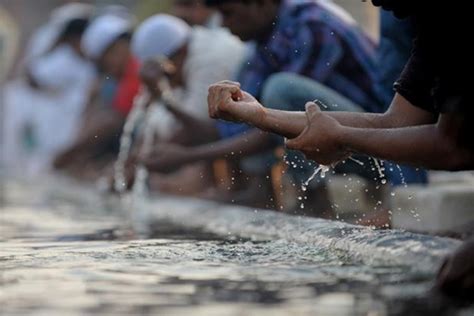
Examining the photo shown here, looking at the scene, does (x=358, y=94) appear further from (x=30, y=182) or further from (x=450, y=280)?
(x=30, y=182)

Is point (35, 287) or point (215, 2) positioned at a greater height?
point (215, 2)

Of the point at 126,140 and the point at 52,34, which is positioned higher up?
the point at 52,34

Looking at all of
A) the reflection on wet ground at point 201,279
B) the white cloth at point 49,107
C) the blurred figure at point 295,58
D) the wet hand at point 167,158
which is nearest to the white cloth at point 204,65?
the wet hand at point 167,158

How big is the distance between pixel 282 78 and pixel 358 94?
37 cm

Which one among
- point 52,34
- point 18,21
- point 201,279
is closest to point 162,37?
point 201,279

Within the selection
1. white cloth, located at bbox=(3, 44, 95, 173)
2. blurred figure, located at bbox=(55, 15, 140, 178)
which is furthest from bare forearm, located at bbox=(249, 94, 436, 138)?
white cloth, located at bbox=(3, 44, 95, 173)

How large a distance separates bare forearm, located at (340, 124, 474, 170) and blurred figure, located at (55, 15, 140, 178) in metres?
6.72

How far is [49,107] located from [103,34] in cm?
271

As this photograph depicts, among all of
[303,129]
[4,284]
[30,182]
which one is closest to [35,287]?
[4,284]

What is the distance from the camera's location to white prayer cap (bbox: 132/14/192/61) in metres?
9.77

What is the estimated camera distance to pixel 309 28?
299 inches

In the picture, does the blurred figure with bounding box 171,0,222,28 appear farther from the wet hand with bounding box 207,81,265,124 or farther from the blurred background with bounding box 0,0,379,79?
the blurred background with bounding box 0,0,379,79

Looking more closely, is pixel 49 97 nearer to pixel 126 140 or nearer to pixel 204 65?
pixel 126 140

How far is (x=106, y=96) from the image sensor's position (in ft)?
42.1
